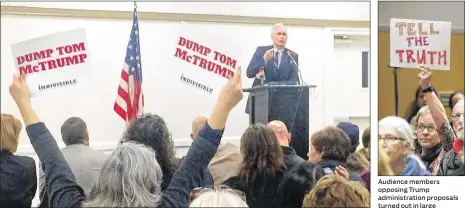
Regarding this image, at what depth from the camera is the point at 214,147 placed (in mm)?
2357

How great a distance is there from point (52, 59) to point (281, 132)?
1.20 meters

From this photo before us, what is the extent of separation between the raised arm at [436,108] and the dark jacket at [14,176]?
200cm

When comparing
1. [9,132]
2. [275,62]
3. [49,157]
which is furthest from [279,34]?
[9,132]

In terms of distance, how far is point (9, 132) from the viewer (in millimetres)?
2600

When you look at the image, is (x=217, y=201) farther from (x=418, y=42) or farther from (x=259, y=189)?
(x=418, y=42)

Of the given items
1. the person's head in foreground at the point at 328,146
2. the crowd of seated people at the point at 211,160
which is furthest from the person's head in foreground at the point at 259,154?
the person's head in foreground at the point at 328,146

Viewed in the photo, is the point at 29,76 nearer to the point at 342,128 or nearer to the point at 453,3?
the point at 342,128

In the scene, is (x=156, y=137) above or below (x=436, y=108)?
below

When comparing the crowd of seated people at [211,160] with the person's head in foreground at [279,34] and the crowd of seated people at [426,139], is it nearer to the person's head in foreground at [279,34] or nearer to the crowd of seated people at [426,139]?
the crowd of seated people at [426,139]

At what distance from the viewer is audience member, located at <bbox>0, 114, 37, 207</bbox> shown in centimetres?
261

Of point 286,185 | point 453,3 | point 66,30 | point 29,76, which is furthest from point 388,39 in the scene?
point 29,76

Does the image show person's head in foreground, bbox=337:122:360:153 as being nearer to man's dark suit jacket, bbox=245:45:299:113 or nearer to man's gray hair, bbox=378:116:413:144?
man's gray hair, bbox=378:116:413:144

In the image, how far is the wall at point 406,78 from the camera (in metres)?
2.74

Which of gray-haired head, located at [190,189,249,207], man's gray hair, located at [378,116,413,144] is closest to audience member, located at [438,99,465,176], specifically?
man's gray hair, located at [378,116,413,144]
